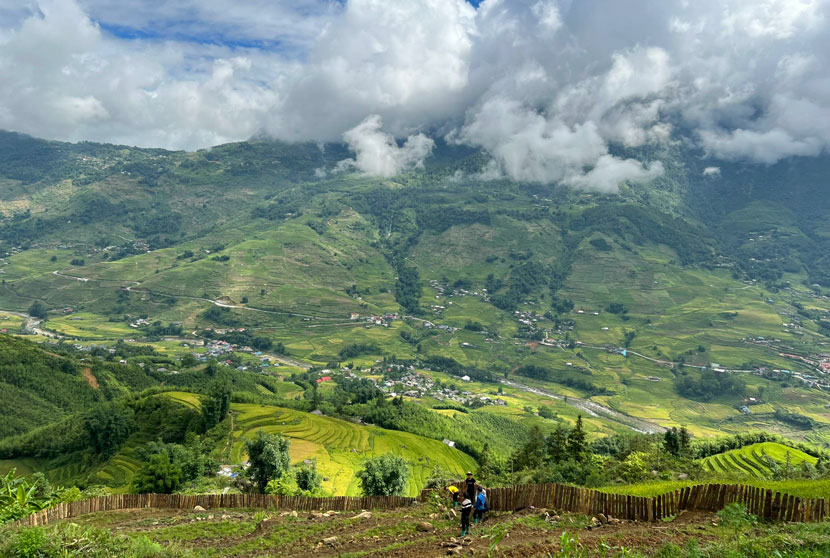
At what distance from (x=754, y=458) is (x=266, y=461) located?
64167 millimetres

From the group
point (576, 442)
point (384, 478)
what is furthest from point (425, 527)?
point (576, 442)

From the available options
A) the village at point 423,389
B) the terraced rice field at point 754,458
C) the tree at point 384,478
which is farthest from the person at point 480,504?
the village at point 423,389

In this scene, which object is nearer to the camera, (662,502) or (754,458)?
(662,502)

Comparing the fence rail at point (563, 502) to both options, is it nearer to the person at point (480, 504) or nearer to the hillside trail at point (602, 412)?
the person at point (480, 504)

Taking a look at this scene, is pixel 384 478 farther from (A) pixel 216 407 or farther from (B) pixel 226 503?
(A) pixel 216 407

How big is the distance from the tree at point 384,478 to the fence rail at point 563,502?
19662mm

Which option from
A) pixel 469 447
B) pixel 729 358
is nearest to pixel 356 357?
pixel 469 447

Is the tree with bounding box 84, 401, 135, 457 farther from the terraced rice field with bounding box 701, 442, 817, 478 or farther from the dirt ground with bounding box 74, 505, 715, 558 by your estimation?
the terraced rice field with bounding box 701, 442, 817, 478

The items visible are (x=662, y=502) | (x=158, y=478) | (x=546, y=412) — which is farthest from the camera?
(x=546, y=412)

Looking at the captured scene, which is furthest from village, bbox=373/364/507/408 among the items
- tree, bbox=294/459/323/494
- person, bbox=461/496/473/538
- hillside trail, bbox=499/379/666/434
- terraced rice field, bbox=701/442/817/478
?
person, bbox=461/496/473/538

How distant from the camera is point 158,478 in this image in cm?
4506

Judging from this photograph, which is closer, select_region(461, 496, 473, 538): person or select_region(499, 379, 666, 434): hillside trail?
select_region(461, 496, 473, 538): person

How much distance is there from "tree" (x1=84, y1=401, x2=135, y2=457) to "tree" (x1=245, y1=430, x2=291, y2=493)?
4094 cm

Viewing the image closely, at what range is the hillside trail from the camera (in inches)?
5241
